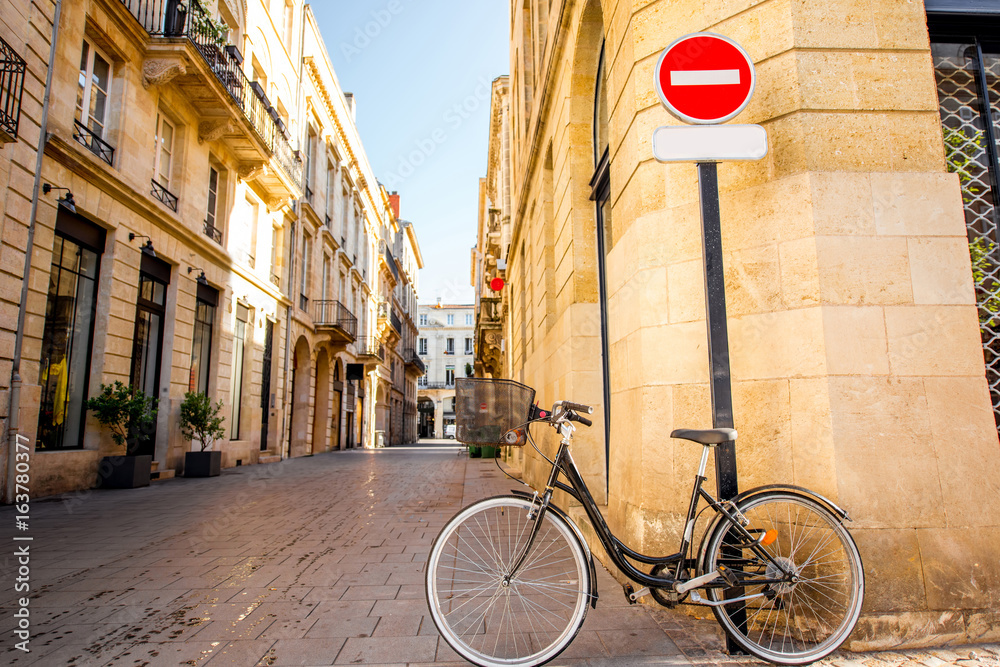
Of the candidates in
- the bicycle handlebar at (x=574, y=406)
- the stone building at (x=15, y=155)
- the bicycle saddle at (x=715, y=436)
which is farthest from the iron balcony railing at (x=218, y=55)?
the bicycle saddle at (x=715, y=436)

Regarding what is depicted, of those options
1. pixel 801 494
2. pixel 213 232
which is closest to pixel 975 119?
pixel 801 494

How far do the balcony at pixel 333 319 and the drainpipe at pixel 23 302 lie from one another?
49.3 ft

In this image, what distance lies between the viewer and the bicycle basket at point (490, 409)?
292 cm

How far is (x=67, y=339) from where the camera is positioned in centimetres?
959

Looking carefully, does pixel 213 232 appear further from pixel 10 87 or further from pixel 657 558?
pixel 657 558

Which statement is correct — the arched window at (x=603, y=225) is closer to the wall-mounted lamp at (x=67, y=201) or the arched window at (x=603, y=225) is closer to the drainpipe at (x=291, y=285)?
the wall-mounted lamp at (x=67, y=201)

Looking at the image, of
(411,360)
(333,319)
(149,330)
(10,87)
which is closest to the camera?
(10,87)

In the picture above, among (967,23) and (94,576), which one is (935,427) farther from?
(94,576)

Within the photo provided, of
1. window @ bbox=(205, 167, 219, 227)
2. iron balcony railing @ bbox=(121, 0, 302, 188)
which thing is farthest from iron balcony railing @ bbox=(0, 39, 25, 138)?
window @ bbox=(205, 167, 219, 227)

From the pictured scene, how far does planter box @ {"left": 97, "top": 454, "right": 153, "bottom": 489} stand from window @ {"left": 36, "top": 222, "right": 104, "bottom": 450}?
0.51 m

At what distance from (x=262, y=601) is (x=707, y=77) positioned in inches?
146

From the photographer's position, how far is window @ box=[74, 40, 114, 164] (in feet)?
33.2

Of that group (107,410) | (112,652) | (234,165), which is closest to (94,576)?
(112,652)

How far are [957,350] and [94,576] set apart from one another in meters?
5.41
